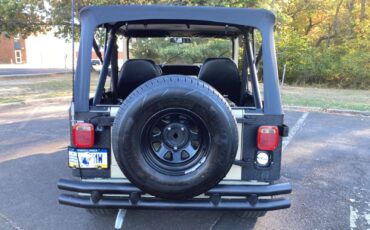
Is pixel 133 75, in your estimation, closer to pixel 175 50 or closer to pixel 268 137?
pixel 268 137

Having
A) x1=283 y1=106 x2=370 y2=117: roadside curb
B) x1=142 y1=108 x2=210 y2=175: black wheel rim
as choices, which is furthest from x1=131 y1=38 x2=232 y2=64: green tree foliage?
x1=142 y1=108 x2=210 y2=175: black wheel rim

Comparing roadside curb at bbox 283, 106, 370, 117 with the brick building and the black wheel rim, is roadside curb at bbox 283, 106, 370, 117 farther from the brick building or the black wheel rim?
the brick building

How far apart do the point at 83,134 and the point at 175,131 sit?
72cm

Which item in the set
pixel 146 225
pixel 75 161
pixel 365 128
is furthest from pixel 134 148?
pixel 365 128

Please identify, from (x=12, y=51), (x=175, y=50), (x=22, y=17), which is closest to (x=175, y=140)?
(x=175, y=50)

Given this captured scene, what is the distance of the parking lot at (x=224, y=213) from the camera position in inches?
128

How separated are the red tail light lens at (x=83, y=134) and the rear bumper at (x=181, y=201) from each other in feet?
1.08

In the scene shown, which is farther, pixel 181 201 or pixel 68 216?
pixel 68 216

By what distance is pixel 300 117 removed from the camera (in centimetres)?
874

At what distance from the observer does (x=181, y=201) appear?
256cm

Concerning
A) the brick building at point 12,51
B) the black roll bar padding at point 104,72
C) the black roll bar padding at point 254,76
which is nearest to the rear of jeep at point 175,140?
the black roll bar padding at point 104,72

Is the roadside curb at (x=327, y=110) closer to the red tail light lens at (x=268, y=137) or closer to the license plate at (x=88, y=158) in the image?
the red tail light lens at (x=268, y=137)

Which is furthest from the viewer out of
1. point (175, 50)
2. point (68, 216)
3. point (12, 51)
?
point (12, 51)

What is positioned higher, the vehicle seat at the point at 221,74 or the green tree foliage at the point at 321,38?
the green tree foliage at the point at 321,38
